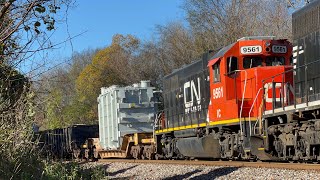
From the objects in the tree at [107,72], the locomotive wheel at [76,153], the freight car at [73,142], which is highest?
the tree at [107,72]

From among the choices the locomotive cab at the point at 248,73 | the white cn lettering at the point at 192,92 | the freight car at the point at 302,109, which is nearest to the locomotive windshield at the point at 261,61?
the locomotive cab at the point at 248,73

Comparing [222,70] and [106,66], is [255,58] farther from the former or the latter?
[106,66]

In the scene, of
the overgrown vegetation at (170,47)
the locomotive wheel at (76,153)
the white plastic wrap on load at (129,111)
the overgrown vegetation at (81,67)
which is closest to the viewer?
the overgrown vegetation at (81,67)

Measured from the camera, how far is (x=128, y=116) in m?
20.9

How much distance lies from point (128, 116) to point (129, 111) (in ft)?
0.81

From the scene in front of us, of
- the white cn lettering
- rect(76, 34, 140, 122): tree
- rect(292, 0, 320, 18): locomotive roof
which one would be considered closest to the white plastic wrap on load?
the white cn lettering

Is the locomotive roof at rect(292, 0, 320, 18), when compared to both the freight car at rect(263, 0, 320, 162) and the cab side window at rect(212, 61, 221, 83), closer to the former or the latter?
the freight car at rect(263, 0, 320, 162)

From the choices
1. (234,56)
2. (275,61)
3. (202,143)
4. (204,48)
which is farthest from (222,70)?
(204,48)

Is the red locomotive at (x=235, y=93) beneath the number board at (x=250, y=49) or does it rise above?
beneath

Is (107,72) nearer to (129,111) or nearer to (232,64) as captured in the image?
(129,111)

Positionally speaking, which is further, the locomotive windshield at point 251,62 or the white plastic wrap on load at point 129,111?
the white plastic wrap on load at point 129,111

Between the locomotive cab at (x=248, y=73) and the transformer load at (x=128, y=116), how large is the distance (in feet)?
25.1

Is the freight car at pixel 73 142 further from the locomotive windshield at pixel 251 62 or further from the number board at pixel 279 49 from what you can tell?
the number board at pixel 279 49

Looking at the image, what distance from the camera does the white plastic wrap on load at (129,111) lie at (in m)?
20.8
